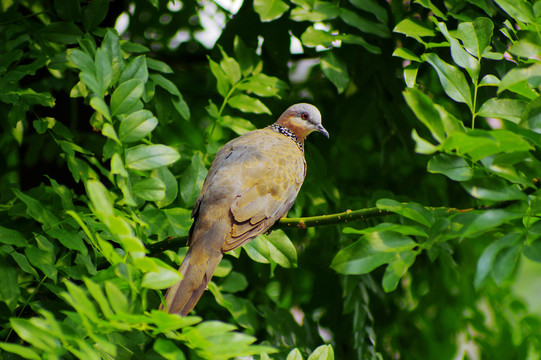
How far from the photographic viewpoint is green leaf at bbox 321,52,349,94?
2.29m

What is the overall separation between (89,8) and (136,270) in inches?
52.6

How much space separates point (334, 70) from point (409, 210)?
1084 millimetres

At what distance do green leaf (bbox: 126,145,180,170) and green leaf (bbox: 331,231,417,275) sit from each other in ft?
1.59

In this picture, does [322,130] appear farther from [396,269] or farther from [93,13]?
[396,269]

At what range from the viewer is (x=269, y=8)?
221cm

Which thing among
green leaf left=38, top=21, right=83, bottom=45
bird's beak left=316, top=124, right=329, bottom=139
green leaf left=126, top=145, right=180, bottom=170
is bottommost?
bird's beak left=316, top=124, right=329, bottom=139

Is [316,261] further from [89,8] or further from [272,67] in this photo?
[89,8]

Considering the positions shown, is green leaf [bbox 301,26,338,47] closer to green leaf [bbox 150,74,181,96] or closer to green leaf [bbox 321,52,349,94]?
green leaf [bbox 321,52,349,94]

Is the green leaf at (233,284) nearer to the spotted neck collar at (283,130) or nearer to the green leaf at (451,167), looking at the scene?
the spotted neck collar at (283,130)

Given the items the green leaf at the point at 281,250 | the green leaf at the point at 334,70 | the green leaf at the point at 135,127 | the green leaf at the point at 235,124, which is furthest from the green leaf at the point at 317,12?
the green leaf at the point at 135,127

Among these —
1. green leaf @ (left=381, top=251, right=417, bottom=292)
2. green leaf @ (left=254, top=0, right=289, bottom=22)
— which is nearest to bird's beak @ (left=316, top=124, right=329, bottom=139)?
green leaf @ (left=254, top=0, right=289, bottom=22)

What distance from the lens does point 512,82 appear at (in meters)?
1.36

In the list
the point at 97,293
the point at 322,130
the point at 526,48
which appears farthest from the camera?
the point at 322,130

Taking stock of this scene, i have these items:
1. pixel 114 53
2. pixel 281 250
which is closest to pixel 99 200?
pixel 114 53
